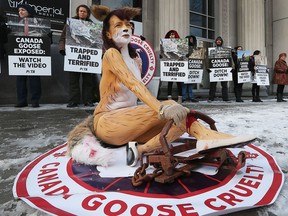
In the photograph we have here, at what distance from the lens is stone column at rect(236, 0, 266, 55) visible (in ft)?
40.0

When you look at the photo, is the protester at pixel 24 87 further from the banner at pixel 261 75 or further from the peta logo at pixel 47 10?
the banner at pixel 261 75

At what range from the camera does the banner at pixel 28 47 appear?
18.8 feet

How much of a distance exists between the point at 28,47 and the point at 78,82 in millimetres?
1061

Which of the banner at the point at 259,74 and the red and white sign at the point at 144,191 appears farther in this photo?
the banner at the point at 259,74

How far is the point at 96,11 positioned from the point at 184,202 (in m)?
1.59

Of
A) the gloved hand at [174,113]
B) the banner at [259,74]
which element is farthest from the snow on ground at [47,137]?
the banner at [259,74]

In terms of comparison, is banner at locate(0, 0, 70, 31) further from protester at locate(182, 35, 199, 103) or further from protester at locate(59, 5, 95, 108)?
protester at locate(182, 35, 199, 103)

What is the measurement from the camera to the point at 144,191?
72.9 inches

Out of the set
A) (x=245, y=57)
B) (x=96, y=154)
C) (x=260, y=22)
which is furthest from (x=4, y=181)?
(x=260, y=22)

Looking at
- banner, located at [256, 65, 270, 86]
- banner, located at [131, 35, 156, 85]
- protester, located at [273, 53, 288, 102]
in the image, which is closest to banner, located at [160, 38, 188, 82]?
banner, located at [256, 65, 270, 86]

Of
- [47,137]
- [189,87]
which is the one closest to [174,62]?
[189,87]

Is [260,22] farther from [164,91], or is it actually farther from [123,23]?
[123,23]

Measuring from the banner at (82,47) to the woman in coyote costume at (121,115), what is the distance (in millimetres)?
3423

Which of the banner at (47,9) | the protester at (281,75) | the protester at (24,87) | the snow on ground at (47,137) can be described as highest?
the banner at (47,9)
